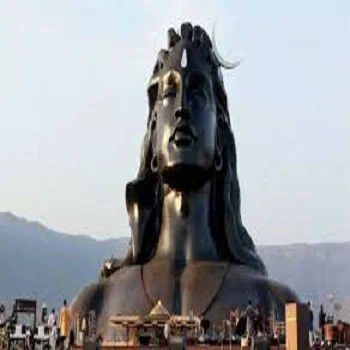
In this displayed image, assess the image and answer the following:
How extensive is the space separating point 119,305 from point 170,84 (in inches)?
197

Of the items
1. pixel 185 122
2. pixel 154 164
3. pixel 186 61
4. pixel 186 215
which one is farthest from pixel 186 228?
pixel 186 61

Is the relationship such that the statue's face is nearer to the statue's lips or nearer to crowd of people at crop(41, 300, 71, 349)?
the statue's lips

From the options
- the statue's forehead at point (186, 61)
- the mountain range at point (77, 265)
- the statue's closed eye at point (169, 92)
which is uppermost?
the mountain range at point (77, 265)

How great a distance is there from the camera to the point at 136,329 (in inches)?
721

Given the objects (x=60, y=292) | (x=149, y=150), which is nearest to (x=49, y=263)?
(x=60, y=292)

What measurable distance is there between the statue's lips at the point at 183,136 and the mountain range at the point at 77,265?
308ft

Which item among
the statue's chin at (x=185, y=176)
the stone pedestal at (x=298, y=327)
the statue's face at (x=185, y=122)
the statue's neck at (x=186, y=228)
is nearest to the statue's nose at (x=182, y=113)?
the statue's face at (x=185, y=122)

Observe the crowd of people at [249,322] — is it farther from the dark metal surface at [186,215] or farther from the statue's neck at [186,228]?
the statue's neck at [186,228]

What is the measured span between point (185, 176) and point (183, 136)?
922 millimetres

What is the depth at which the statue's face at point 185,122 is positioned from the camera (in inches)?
814

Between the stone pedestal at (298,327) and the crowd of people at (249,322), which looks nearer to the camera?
the stone pedestal at (298,327)

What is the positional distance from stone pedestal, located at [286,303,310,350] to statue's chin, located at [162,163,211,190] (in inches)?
303

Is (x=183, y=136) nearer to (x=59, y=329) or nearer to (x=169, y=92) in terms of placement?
(x=169, y=92)

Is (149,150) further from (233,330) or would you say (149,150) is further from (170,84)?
(233,330)
